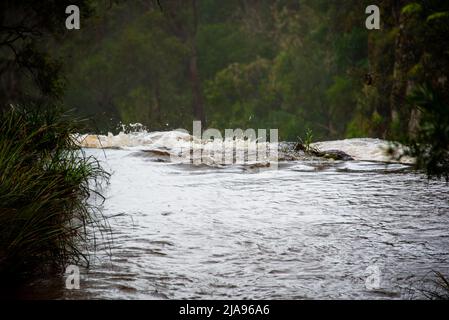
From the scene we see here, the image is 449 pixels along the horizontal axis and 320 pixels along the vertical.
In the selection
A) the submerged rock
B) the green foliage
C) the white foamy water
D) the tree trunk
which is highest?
the tree trunk

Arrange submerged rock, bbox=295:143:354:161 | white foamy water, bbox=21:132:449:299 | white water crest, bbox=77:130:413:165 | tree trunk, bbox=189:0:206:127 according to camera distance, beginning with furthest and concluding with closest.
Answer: tree trunk, bbox=189:0:206:127, white water crest, bbox=77:130:413:165, submerged rock, bbox=295:143:354:161, white foamy water, bbox=21:132:449:299

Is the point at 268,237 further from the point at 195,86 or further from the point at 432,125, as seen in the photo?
the point at 195,86

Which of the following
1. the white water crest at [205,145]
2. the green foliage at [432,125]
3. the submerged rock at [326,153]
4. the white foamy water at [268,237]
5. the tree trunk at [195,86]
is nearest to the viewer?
the green foliage at [432,125]

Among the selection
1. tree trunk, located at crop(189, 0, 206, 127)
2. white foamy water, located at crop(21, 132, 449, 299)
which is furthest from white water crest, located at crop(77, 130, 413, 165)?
tree trunk, located at crop(189, 0, 206, 127)

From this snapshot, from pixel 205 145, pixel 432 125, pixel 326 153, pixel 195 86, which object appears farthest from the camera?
pixel 195 86

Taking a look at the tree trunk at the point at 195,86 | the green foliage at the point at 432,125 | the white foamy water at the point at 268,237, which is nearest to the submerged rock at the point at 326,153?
the white foamy water at the point at 268,237

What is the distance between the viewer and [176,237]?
677 centimetres

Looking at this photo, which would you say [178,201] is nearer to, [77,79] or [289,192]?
[289,192]

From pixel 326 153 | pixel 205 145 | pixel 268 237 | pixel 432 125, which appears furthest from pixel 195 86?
pixel 432 125

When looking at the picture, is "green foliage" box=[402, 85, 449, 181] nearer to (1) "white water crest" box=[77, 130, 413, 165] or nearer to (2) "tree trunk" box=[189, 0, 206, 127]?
(1) "white water crest" box=[77, 130, 413, 165]

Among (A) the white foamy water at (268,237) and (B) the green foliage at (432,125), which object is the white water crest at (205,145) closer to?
(A) the white foamy water at (268,237)

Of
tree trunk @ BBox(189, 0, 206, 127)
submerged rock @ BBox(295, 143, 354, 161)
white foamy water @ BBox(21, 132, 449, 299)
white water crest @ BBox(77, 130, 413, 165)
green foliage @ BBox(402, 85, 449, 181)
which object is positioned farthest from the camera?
tree trunk @ BBox(189, 0, 206, 127)
